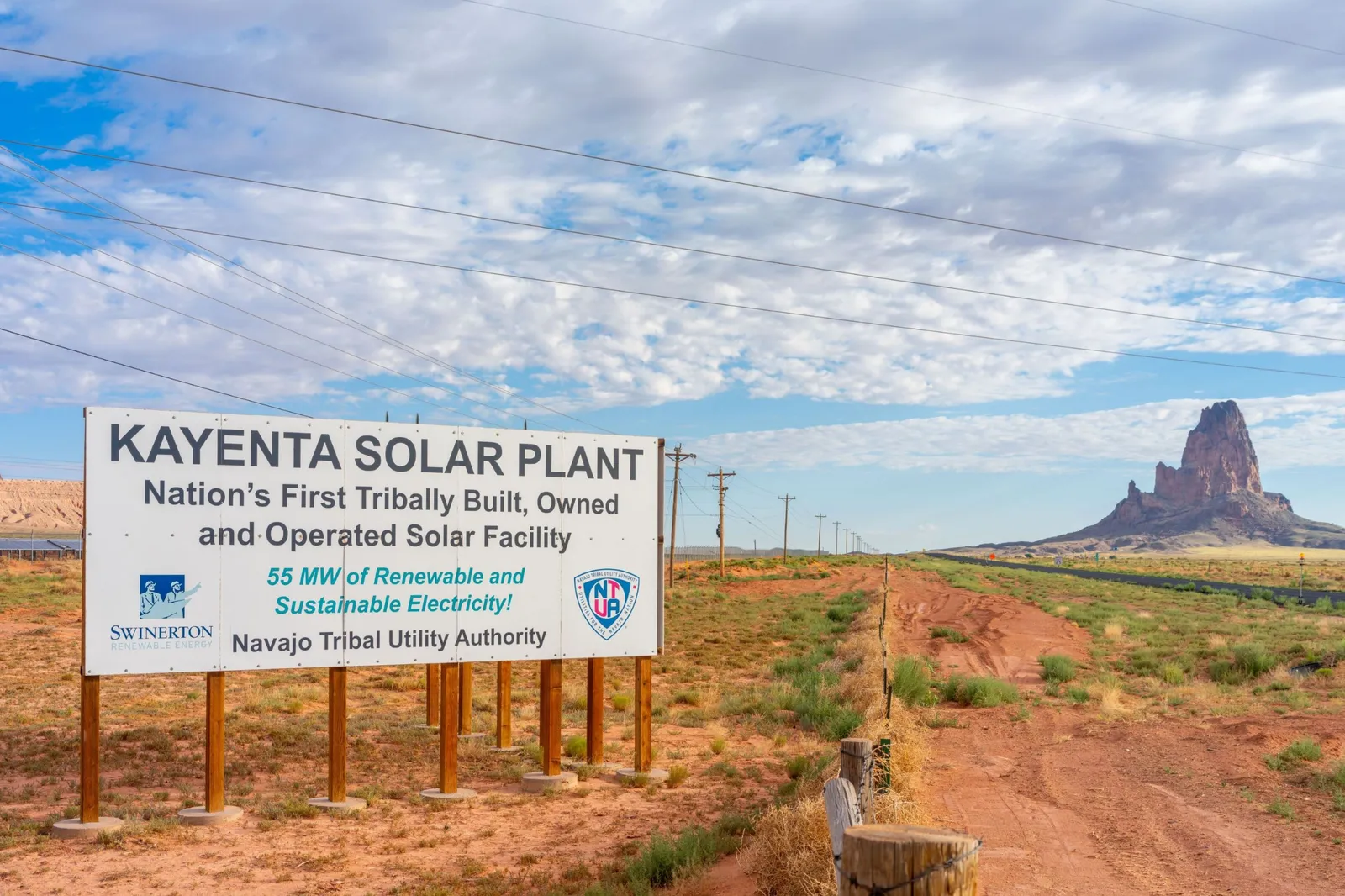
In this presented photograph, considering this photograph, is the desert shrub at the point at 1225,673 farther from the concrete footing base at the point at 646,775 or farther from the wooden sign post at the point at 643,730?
the wooden sign post at the point at 643,730

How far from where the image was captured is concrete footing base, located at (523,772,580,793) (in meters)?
12.4

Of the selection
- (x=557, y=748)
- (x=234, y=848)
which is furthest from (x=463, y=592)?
(x=234, y=848)

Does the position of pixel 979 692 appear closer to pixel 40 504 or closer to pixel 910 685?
pixel 910 685

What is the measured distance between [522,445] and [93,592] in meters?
4.83

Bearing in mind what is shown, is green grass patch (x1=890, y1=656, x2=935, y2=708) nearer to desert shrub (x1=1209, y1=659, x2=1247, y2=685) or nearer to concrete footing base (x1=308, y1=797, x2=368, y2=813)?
desert shrub (x1=1209, y1=659, x2=1247, y2=685)

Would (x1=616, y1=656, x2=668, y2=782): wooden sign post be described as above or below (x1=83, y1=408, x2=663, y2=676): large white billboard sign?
below

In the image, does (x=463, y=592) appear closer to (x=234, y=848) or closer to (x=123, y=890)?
(x=234, y=848)

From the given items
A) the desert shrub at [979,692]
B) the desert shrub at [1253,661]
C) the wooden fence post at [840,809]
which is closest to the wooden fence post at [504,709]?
the desert shrub at [979,692]

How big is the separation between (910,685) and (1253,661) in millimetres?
8561

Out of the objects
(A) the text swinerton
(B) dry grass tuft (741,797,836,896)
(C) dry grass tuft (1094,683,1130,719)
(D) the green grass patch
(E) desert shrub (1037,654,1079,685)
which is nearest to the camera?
(B) dry grass tuft (741,797,836,896)

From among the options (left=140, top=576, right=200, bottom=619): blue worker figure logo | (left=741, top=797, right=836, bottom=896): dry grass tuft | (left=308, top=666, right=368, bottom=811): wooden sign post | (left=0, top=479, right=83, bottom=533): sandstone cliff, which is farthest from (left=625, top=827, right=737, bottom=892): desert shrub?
(left=0, top=479, right=83, bottom=533): sandstone cliff

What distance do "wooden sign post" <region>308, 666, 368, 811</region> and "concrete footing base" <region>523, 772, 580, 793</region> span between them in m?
1.91

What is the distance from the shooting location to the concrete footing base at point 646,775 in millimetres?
12828

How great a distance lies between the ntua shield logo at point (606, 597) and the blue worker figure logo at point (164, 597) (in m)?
4.41
